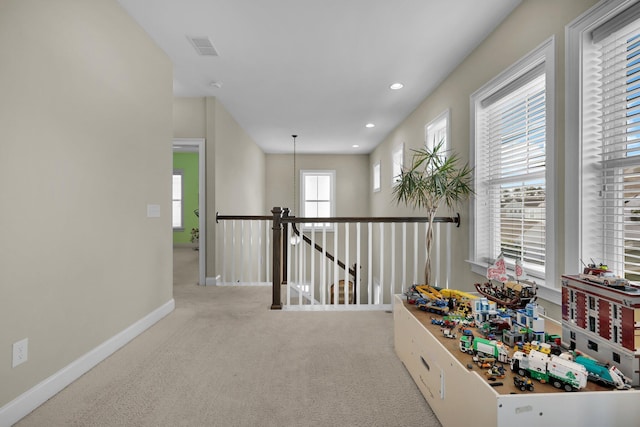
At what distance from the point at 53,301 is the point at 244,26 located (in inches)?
95.5

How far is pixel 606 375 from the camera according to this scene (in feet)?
3.57

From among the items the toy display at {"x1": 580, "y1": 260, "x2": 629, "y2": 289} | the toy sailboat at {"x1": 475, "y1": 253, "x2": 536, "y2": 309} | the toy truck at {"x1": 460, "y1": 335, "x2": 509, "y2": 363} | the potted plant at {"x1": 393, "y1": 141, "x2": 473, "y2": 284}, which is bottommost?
the toy truck at {"x1": 460, "y1": 335, "x2": 509, "y2": 363}

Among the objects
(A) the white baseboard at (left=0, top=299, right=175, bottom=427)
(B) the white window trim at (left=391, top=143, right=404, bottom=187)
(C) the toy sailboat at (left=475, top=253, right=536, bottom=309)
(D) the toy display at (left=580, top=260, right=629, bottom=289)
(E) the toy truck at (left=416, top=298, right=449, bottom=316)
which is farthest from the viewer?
(B) the white window trim at (left=391, top=143, right=404, bottom=187)

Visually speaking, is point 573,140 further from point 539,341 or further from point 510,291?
point 539,341

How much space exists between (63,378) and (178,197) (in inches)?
245

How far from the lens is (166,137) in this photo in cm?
311

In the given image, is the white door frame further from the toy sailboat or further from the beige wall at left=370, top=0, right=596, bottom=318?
the toy sailboat

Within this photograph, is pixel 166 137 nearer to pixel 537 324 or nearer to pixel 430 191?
pixel 430 191

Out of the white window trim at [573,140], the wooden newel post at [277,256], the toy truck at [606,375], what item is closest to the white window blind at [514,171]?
the white window trim at [573,140]

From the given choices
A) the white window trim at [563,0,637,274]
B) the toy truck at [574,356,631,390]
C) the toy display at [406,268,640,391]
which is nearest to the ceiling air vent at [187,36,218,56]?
the white window trim at [563,0,637,274]

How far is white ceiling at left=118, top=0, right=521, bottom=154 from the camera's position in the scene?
2410mm

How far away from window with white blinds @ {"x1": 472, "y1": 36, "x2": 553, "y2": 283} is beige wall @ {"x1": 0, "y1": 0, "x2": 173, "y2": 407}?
302 centimetres

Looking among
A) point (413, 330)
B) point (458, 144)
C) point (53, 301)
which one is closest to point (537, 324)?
point (413, 330)

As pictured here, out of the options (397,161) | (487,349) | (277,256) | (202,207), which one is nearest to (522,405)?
(487,349)
